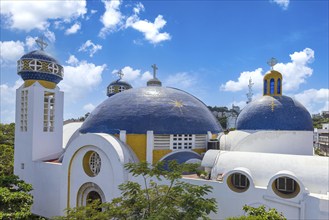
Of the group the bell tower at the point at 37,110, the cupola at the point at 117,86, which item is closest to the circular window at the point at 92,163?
the bell tower at the point at 37,110

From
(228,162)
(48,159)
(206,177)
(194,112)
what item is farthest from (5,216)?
(194,112)

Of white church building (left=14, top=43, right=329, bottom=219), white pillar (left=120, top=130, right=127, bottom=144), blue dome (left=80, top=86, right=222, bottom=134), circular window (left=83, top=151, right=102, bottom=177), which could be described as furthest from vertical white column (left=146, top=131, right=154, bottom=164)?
circular window (left=83, top=151, right=102, bottom=177)

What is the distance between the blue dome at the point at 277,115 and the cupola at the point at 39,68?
53.4 feet

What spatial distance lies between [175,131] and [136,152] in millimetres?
3075

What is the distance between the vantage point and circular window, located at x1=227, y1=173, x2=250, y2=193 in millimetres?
11991

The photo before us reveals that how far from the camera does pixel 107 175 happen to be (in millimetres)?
14789

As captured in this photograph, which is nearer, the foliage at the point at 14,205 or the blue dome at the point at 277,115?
the foliage at the point at 14,205

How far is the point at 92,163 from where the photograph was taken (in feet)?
52.9

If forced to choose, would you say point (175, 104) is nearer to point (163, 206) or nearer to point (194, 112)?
point (194, 112)

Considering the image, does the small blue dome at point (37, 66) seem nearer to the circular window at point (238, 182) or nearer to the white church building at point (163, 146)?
the white church building at point (163, 146)

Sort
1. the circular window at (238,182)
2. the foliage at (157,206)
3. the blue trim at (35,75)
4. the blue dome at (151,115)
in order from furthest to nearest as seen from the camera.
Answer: the blue trim at (35,75) < the blue dome at (151,115) < the circular window at (238,182) < the foliage at (157,206)

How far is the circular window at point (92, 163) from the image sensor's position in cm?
1577

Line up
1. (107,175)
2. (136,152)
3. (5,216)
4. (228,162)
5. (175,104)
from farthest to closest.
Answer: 1. (175,104)
2. (136,152)
3. (107,175)
4. (228,162)
5. (5,216)

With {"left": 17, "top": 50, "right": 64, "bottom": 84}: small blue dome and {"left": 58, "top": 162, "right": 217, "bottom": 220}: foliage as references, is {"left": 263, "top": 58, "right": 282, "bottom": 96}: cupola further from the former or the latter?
{"left": 17, "top": 50, "right": 64, "bottom": 84}: small blue dome
